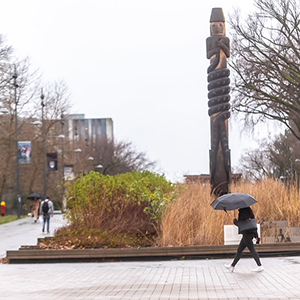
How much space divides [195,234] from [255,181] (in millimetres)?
5527

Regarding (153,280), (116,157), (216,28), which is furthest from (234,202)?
(116,157)

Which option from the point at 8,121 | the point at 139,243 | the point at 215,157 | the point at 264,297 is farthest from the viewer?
the point at 8,121

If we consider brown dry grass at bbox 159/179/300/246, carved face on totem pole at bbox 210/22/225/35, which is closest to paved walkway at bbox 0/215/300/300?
brown dry grass at bbox 159/179/300/246

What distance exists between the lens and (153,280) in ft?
42.0

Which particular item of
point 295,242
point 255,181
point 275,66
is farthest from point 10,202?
point 295,242

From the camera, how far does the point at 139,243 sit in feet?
59.5

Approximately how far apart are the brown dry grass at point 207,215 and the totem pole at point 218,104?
1.66 m

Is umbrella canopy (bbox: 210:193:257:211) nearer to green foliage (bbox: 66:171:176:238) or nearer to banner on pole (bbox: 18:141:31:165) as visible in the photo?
green foliage (bbox: 66:171:176:238)

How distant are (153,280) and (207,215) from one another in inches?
200

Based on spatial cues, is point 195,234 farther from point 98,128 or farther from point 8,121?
point 98,128

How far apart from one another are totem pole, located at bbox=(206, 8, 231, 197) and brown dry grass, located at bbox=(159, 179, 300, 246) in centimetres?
166

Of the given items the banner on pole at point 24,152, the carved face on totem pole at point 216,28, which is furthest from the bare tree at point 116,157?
the carved face on totem pole at point 216,28

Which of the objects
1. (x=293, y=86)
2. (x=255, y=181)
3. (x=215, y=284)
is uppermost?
(x=293, y=86)

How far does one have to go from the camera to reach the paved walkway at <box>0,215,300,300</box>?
10961mm
